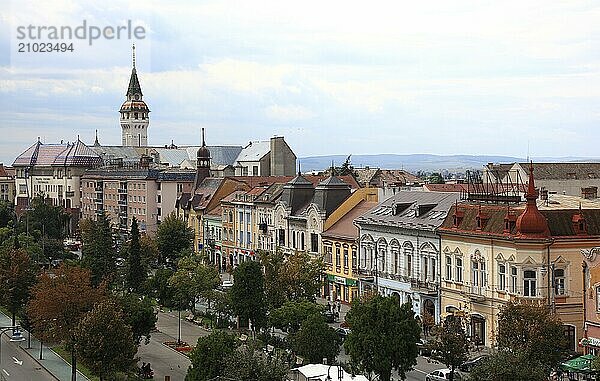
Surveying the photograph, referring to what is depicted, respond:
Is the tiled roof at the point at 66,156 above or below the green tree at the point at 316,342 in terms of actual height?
above

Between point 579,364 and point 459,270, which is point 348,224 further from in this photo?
point 579,364

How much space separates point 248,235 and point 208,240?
1348 centimetres

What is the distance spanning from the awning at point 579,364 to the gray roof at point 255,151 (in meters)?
124

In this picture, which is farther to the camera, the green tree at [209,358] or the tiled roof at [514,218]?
the tiled roof at [514,218]

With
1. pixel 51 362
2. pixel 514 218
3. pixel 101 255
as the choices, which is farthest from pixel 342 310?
pixel 51 362

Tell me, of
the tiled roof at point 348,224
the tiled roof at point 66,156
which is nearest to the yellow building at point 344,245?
the tiled roof at point 348,224

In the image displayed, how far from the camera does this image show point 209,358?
46250 mm

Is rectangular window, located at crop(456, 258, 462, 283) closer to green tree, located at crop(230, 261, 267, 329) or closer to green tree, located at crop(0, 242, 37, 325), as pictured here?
green tree, located at crop(230, 261, 267, 329)

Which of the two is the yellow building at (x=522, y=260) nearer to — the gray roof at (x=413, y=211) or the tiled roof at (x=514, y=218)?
the tiled roof at (x=514, y=218)

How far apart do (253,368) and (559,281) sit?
Result: 25.4 meters

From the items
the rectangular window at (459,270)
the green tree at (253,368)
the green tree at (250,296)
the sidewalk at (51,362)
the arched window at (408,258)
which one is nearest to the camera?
the green tree at (253,368)

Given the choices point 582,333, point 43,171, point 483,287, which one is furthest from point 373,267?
point 43,171

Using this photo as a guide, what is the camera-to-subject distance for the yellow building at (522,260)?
6256 cm

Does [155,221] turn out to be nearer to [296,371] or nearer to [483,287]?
[483,287]
